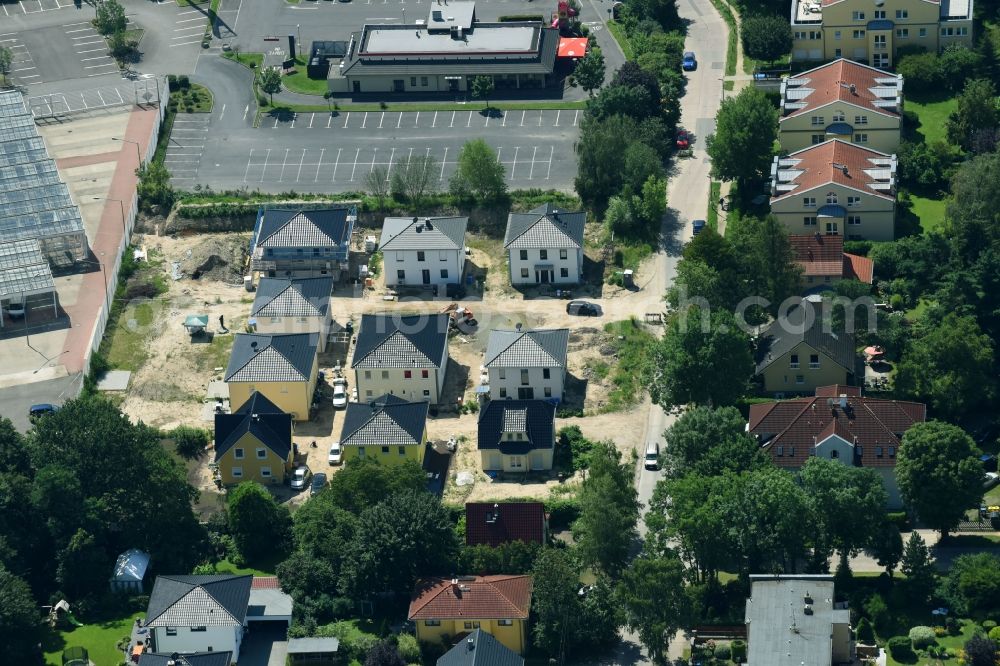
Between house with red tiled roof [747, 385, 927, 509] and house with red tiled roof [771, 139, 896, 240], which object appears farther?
house with red tiled roof [771, 139, 896, 240]

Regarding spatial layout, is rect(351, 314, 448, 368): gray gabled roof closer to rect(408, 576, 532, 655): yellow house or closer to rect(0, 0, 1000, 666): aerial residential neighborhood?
rect(0, 0, 1000, 666): aerial residential neighborhood

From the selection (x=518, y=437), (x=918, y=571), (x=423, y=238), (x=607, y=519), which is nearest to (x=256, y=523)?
(x=518, y=437)

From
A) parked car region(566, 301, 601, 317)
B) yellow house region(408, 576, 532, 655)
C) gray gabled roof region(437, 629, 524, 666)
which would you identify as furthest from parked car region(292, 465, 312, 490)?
parked car region(566, 301, 601, 317)

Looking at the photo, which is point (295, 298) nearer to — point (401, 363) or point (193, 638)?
point (401, 363)

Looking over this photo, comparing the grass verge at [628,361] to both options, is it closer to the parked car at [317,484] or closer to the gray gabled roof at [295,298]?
the parked car at [317,484]

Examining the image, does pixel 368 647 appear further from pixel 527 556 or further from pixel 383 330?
pixel 383 330

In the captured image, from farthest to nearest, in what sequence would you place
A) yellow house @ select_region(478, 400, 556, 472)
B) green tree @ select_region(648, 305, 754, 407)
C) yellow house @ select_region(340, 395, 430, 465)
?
yellow house @ select_region(478, 400, 556, 472) < yellow house @ select_region(340, 395, 430, 465) < green tree @ select_region(648, 305, 754, 407)

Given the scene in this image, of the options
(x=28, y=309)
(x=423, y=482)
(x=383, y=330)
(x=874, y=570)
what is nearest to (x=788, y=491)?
(x=874, y=570)
